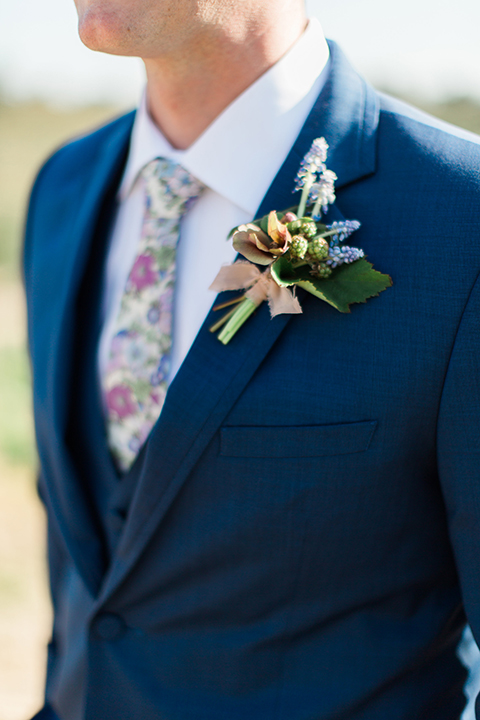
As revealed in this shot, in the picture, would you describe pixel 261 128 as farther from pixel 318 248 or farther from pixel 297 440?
pixel 297 440

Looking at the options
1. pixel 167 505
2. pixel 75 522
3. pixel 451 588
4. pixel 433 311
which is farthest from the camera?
pixel 75 522

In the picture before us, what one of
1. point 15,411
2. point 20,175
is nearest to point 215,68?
point 15,411

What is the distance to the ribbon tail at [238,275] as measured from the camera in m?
1.08

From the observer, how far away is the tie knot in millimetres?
1306

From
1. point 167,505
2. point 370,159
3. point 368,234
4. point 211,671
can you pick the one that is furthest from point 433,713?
point 370,159

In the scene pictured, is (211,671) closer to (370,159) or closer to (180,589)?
(180,589)

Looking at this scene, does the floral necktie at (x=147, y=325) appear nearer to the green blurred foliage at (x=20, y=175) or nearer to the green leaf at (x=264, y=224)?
the green leaf at (x=264, y=224)

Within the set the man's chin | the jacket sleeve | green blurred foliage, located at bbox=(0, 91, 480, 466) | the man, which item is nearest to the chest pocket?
the man

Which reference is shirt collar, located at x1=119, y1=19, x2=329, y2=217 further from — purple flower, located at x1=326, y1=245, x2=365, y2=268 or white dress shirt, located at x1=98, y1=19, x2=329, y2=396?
purple flower, located at x1=326, y1=245, x2=365, y2=268

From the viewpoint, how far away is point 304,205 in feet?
3.57

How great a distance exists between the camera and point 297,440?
1.06 metres

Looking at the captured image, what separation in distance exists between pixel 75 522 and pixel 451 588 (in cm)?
85

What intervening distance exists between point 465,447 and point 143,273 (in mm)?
770

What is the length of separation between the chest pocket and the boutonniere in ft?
0.59
